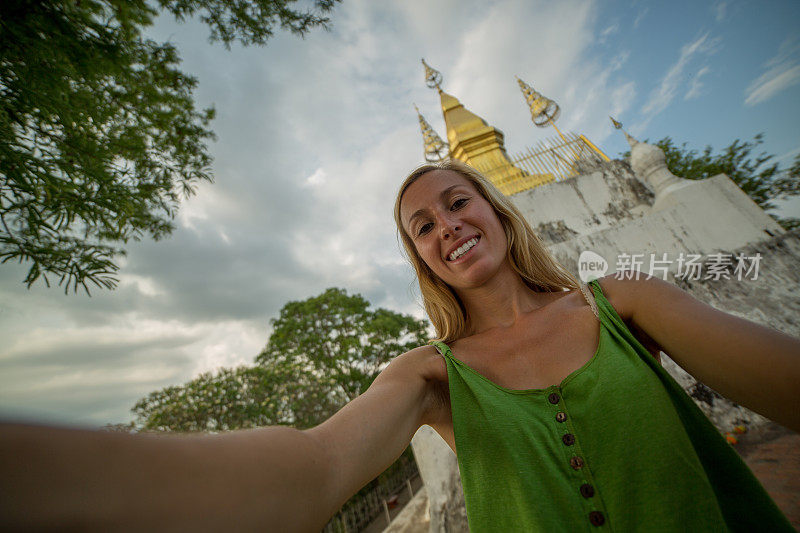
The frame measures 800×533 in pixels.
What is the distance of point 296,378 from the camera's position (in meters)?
12.7

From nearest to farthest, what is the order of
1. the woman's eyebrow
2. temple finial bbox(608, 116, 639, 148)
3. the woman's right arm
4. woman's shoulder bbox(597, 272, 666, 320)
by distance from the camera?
the woman's right arm → woman's shoulder bbox(597, 272, 666, 320) → the woman's eyebrow → temple finial bbox(608, 116, 639, 148)

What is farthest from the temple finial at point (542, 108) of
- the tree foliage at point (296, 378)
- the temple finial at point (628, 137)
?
the tree foliage at point (296, 378)

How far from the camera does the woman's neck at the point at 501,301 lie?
1552mm

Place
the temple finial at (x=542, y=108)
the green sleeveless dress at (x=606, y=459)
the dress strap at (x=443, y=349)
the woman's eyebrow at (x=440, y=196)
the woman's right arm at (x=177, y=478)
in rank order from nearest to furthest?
the woman's right arm at (x=177, y=478)
the green sleeveless dress at (x=606, y=459)
the dress strap at (x=443, y=349)
the woman's eyebrow at (x=440, y=196)
the temple finial at (x=542, y=108)

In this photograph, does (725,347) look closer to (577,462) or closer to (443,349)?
(577,462)

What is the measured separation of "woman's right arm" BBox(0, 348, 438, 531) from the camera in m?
0.39

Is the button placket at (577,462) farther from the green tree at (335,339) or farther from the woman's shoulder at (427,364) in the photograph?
the green tree at (335,339)

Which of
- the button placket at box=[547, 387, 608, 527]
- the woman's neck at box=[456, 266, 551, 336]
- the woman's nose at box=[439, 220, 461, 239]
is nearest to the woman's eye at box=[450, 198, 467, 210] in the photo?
the woman's nose at box=[439, 220, 461, 239]

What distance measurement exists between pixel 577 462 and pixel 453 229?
3.47ft

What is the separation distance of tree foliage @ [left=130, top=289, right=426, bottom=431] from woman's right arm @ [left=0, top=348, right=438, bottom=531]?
12.3 meters

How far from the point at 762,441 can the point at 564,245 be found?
→ 410 centimetres

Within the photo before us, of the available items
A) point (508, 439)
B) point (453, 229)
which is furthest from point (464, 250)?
point (508, 439)

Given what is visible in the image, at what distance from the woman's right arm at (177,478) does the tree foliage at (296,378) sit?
1231 centimetres

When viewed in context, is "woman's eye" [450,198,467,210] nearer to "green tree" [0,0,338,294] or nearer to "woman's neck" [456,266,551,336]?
"woman's neck" [456,266,551,336]
